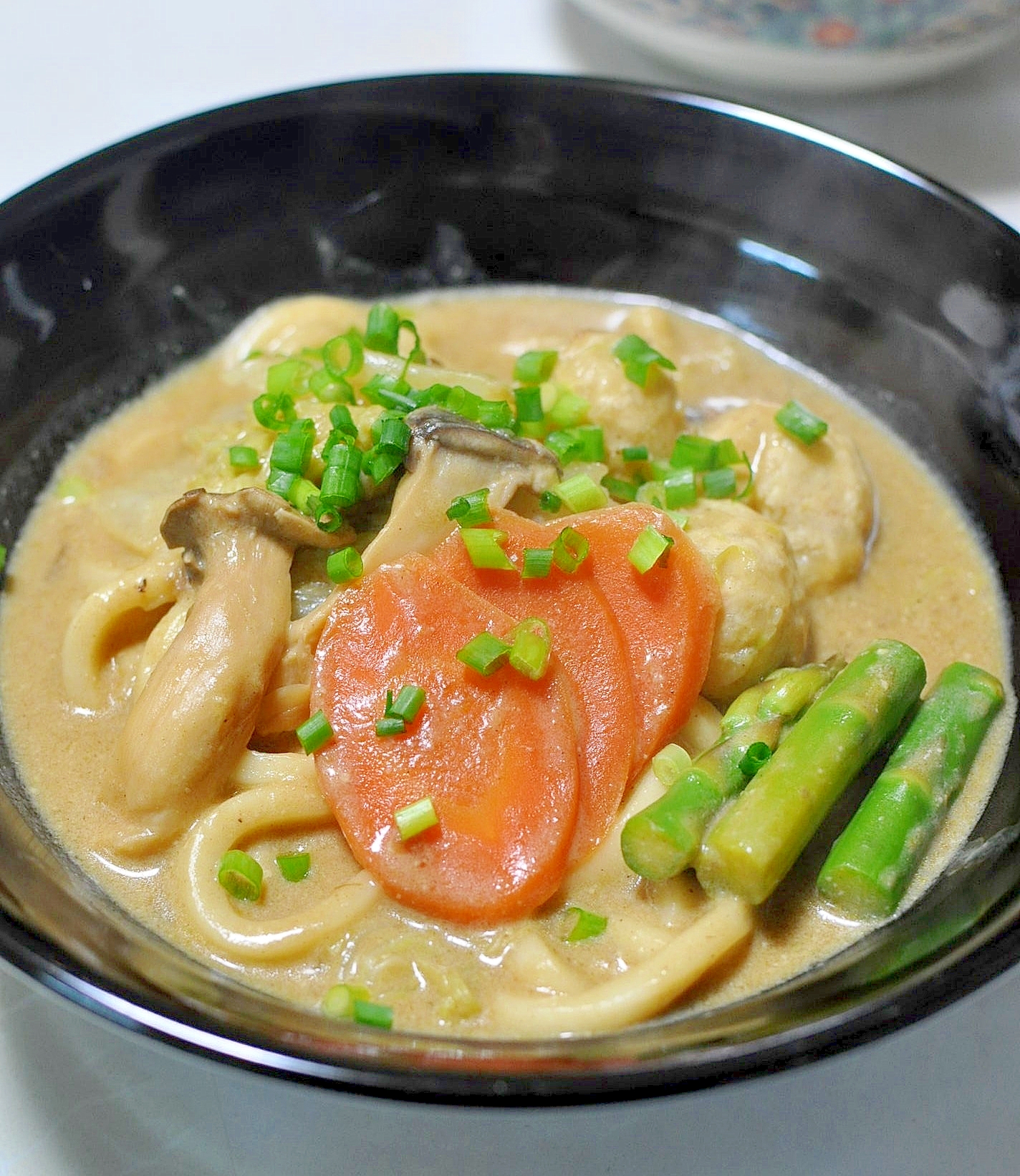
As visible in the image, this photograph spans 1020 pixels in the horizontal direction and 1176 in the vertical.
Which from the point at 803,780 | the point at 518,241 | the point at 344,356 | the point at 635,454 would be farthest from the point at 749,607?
the point at 518,241

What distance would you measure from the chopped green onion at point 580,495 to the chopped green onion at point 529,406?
387 mm

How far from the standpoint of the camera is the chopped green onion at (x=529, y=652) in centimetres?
271

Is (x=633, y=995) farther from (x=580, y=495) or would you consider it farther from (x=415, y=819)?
(x=580, y=495)

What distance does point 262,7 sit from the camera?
593 centimetres

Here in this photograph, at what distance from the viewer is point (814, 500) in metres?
3.53

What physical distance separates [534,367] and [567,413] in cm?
24

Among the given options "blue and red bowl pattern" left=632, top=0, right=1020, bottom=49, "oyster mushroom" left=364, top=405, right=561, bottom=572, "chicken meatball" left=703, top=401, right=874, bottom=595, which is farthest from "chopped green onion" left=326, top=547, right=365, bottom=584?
"blue and red bowl pattern" left=632, top=0, right=1020, bottom=49

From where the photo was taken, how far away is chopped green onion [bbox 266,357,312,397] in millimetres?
3449

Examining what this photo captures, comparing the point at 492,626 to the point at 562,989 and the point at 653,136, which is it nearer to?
the point at 562,989

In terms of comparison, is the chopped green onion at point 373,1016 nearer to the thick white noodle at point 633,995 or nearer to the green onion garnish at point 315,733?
the thick white noodle at point 633,995

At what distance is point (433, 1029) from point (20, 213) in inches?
103

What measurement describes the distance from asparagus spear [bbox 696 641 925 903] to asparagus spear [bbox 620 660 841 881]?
4 centimetres

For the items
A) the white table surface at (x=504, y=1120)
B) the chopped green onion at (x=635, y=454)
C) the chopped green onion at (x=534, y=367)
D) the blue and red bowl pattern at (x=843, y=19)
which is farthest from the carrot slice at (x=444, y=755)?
the blue and red bowl pattern at (x=843, y=19)

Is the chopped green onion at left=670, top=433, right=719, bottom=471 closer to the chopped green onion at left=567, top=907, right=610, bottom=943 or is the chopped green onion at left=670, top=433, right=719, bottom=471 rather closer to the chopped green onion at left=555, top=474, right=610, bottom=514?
the chopped green onion at left=555, top=474, right=610, bottom=514
